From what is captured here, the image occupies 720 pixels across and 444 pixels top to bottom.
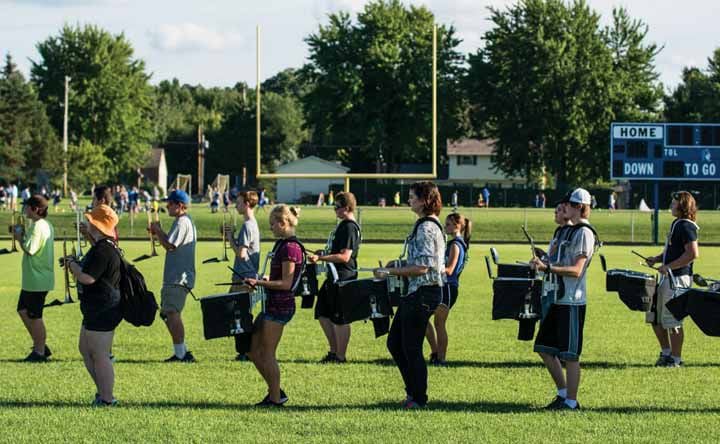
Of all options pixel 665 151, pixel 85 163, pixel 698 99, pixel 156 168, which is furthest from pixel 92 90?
pixel 665 151

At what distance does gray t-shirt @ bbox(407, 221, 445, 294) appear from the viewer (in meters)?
9.16

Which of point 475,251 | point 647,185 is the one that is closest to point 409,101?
point 647,185

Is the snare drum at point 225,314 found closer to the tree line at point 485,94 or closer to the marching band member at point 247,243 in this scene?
the marching band member at point 247,243

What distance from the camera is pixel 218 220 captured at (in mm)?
49719

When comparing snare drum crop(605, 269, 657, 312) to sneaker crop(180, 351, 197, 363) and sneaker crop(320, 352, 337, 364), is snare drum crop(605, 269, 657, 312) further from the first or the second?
sneaker crop(180, 351, 197, 363)

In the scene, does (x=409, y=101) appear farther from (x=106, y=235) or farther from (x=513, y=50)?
(x=106, y=235)

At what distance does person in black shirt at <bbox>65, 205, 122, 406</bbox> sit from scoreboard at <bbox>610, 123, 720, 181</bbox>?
30065 mm

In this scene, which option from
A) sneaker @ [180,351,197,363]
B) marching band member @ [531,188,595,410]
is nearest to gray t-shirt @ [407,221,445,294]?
marching band member @ [531,188,595,410]

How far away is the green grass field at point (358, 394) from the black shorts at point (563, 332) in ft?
1.62

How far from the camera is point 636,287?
11.9 m

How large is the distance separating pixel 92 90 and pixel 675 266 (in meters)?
90.8

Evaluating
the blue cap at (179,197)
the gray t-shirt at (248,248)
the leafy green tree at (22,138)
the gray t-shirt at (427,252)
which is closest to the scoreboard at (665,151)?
the gray t-shirt at (248,248)

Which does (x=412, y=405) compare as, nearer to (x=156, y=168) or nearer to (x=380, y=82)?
(x=380, y=82)

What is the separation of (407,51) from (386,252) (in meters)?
47.3
